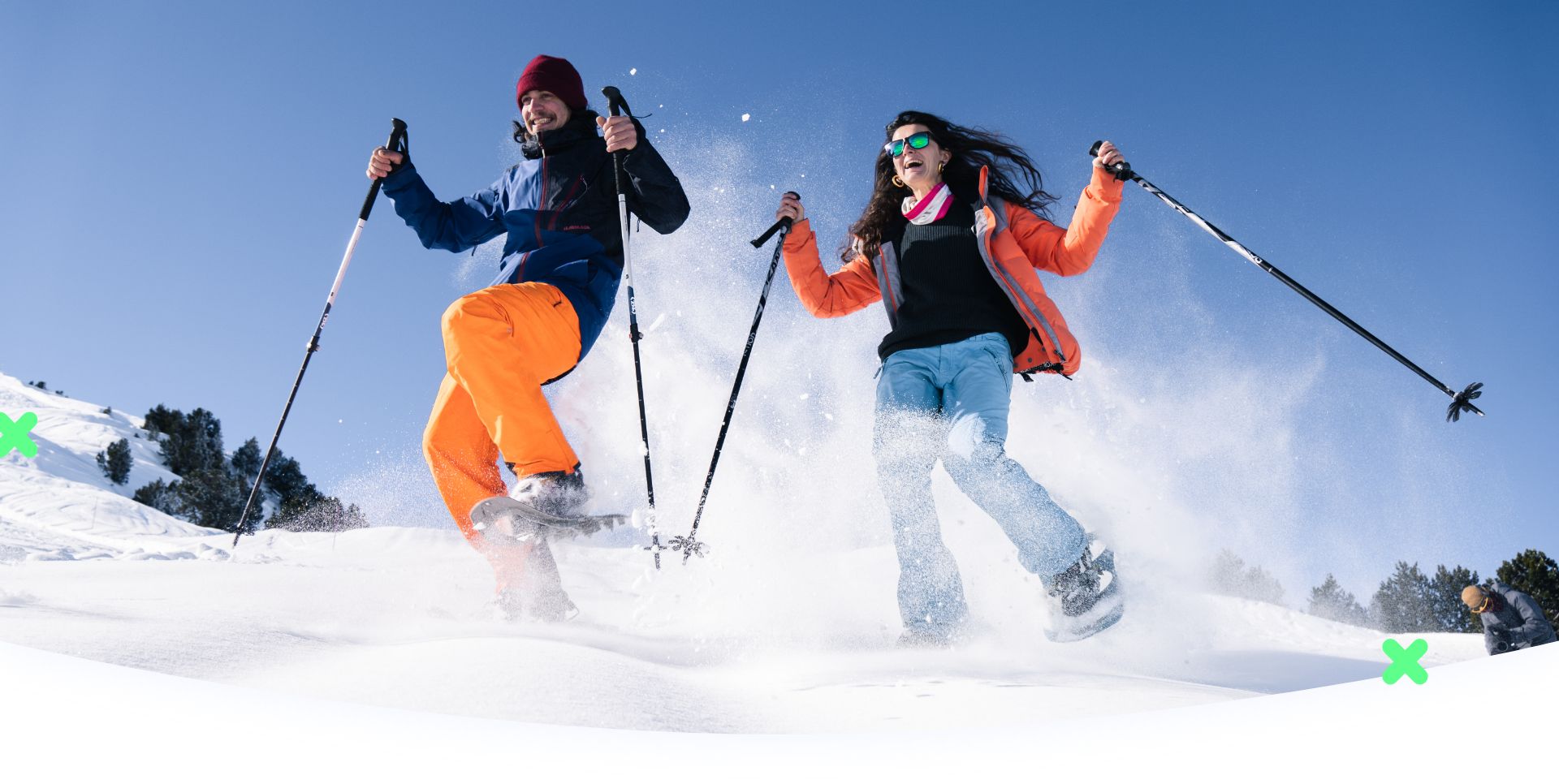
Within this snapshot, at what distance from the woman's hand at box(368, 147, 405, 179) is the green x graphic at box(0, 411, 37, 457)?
1.86 m

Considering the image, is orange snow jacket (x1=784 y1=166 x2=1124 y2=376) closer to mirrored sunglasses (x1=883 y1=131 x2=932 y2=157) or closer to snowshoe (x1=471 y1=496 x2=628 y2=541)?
mirrored sunglasses (x1=883 y1=131 x2=932 y2=157)

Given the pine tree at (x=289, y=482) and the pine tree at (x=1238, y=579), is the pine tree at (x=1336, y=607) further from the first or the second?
the pine tree at (x=289, y=482)

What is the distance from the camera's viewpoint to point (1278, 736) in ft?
5.20

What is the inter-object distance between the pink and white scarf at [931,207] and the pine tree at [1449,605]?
10.4 ft

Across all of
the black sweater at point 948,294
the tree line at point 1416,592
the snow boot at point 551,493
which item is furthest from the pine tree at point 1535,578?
the snow boot at point 551,493

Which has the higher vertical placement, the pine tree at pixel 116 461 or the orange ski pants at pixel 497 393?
the pine tree at pixel 116 461

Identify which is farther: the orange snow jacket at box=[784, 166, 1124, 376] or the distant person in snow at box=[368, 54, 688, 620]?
the orange snow jacket at box=[784, 166, 1124, 376]

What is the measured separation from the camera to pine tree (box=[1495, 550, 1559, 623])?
3.43 metres

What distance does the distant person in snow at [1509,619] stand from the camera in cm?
321

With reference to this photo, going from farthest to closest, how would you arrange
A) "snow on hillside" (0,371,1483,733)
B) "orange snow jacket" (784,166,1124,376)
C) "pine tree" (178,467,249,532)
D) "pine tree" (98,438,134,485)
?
1. "pine tree" (178,467,249,532)
2. "pine tree" (98,438,134,485)
3. "orange snow jacket" (784,166,1124,376)
4. "snow on hillside" (0,371,1483,733)

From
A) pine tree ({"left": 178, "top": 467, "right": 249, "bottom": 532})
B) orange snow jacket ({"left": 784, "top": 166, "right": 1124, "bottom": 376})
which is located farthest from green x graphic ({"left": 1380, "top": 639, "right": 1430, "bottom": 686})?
pine tree ({"left": 178, "top": 467, "right": 249, "bottom": 532})

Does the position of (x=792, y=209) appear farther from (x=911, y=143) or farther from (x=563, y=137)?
(x=563, y=137)

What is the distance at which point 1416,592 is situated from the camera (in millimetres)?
4363

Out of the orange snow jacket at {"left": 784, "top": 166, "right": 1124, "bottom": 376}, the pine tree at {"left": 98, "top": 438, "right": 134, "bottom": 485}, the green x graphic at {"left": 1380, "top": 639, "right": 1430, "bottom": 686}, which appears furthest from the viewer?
the pine tree at {"left": 98, "top": 438, "right": 134, "bottom": 485}
